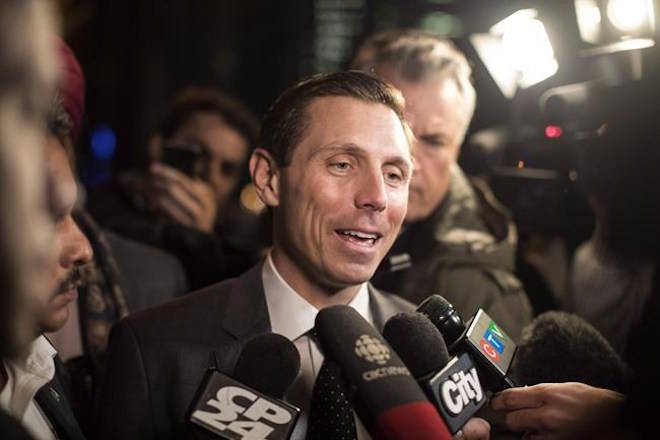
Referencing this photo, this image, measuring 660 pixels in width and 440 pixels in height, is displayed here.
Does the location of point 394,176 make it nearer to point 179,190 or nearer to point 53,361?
point 53,361

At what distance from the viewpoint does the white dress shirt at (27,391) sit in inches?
61.2

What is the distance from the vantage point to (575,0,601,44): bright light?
2.64m

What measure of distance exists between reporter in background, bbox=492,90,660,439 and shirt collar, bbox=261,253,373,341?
0.43m

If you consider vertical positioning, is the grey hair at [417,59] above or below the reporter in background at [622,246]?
above

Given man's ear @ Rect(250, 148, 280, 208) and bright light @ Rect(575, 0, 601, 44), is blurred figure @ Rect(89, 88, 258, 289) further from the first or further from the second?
bright light @ Rect(575, 0, 601, 44)

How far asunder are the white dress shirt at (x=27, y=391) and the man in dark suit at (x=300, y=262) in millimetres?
200

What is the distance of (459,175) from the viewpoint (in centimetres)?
276

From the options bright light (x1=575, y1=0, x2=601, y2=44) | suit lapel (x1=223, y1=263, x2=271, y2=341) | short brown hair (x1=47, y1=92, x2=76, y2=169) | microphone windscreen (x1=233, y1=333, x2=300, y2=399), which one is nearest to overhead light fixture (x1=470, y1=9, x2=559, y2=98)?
bright light (x1=575, y1=0, x2=601, y2=44)

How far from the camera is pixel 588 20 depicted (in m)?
2.67

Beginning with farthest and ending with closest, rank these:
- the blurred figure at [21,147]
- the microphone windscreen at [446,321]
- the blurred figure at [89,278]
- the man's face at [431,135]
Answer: the man's face at [431,135] → the blurred figure at [89,278] → the microphone windscreen at [446,321] → the blurred figure at [21,147]

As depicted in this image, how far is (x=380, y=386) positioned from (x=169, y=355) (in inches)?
27.5

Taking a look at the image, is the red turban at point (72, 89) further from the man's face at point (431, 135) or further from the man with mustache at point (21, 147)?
the man with mustache at point (21, 147)

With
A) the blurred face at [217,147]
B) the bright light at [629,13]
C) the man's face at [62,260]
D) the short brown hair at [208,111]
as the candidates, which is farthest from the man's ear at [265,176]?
the short brown hair at [208,111]

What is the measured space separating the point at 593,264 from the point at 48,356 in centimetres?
160
